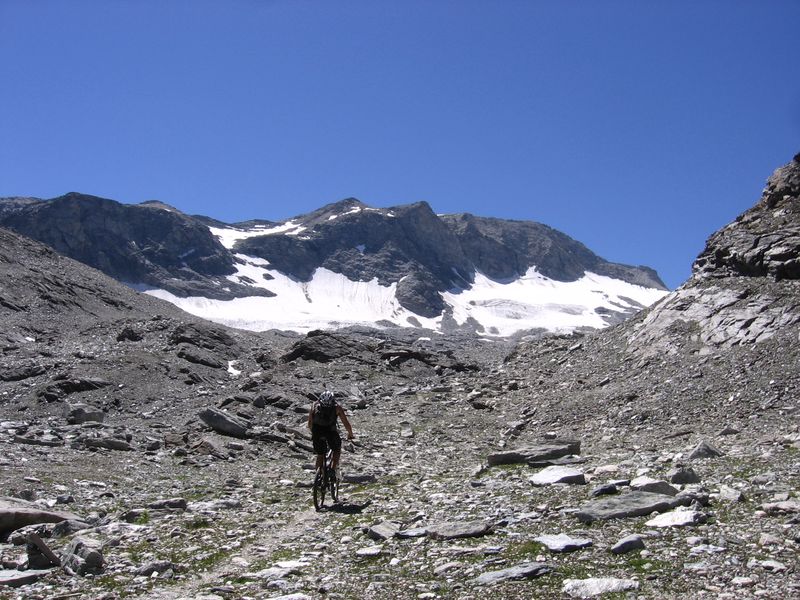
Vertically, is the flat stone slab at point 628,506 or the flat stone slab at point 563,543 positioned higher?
the flat stone slab at point 628,506

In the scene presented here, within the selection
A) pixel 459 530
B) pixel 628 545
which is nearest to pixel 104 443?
pixel 459 530

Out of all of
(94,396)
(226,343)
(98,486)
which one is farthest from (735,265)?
(226,343)

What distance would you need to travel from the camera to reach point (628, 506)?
1137 centimetres

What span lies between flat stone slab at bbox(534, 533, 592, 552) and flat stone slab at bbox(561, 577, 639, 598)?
1286mm

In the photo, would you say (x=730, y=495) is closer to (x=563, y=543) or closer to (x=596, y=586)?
(x=563, y=543)

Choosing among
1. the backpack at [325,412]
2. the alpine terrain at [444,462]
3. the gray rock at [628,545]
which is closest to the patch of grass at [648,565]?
the alpine terrain at [444,462]

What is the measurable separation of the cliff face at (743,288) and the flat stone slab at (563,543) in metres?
20.9

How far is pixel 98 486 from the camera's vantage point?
16719 mm

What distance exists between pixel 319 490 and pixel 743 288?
79.8ft

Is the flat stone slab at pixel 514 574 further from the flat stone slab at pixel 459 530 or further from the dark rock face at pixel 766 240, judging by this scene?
the dark rock face at pixel 766 240

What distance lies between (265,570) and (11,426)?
1819 cm

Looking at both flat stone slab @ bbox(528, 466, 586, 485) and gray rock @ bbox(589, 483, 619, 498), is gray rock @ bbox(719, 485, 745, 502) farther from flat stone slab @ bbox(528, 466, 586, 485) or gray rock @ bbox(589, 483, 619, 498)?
flat stone slab @ bbox(528, 466, 586, 485)

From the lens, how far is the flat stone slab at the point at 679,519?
409 inches

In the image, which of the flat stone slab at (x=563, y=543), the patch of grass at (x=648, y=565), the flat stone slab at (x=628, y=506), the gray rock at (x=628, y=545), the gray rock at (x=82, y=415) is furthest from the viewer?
the gray rock at (x=82, y=415)
